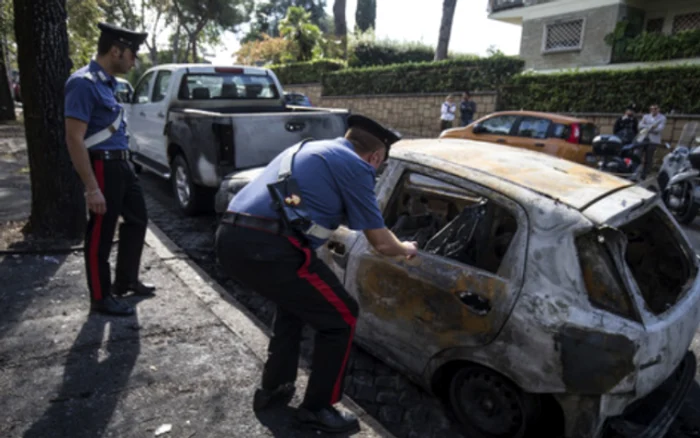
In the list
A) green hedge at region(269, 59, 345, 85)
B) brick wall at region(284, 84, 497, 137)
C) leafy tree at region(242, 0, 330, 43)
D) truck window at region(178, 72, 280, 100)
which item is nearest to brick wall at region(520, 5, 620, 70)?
brick wall at region(284, 84, 497, 137)

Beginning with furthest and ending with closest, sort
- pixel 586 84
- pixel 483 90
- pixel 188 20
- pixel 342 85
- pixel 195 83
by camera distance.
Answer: pixel 188 20, pixel 342 85, pixel 483 90, pixel 586 84, pixel 195 83

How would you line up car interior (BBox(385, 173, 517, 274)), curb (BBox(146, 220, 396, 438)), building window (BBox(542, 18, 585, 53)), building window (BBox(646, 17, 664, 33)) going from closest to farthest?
curb (BBox(146, 220, 396, 438)), car interior (BBox(385, 173, 517, 274)), building window (BBox(646, 17, 664, 33)), building window (BBox(542, 18, 585, 53))

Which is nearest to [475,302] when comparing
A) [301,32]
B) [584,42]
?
[584,42]

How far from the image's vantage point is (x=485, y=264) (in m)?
3.24

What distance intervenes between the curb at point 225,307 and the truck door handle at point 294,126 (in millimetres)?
1882

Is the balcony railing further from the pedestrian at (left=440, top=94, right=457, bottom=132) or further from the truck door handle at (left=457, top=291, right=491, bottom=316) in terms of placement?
the truck door handle at (left=457, top=291, right=491, bottom=316)

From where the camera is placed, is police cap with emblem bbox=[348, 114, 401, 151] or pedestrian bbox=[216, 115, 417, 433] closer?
pedestrian bbox=[216, 115, 417, 433]

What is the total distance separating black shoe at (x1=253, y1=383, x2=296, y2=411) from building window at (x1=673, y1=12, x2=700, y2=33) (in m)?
19.6

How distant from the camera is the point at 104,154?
11.2 feet

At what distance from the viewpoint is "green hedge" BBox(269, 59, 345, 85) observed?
2309cm

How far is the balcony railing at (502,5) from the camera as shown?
2033 centimetres

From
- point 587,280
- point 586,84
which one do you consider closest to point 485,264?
point 587,280

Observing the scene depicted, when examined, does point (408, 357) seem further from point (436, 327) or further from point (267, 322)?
point (267, 322)

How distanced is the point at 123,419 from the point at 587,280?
2344 millimetres
